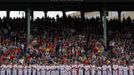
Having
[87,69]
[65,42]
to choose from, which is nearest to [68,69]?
[87,69]

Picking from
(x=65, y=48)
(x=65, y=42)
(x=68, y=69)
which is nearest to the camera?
(x=68, y=69)

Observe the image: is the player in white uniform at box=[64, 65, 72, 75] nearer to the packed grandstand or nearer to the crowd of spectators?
the packed grandstand

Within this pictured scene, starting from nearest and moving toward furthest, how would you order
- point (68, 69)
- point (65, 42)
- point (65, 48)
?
point (68, 69), point (65, 48), point (65, 42)

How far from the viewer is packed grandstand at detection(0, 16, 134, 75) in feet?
78.1

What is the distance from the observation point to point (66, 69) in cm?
2377

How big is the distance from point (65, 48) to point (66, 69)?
391 cm

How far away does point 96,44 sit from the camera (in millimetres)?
28125

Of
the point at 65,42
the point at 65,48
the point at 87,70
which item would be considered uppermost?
the point at 65,42

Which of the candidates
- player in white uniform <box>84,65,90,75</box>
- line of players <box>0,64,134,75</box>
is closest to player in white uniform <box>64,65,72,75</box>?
line of players <box>0,64,134,75</box>

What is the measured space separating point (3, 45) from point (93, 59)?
6.30 m

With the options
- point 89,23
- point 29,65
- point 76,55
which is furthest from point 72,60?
point 89,23

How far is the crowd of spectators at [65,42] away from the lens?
84.8 feet

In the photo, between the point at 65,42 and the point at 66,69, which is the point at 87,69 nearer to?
the point at 66,69

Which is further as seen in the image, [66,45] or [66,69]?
[66,45]
